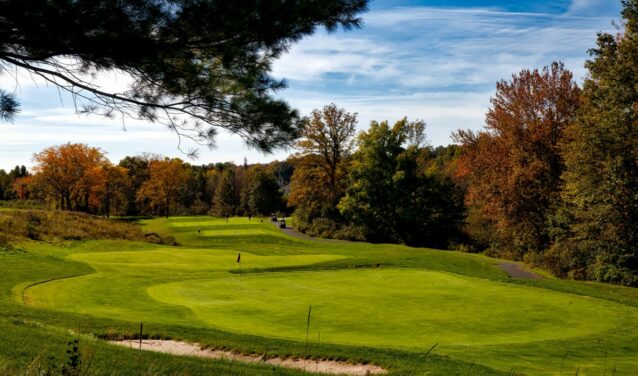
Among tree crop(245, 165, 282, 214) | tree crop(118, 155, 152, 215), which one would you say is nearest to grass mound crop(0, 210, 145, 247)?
tree crop(118, 155, 152, 215)

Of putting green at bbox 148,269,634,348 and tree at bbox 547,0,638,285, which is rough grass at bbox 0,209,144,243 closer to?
putting green at bbox 148,269,634,348

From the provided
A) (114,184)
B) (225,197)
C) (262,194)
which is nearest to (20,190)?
(114,184)

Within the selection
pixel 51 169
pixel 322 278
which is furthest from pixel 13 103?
pixel 51 169

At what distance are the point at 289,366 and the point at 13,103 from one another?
6198mm

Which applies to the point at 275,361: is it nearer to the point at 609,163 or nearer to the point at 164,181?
the point at 609,163

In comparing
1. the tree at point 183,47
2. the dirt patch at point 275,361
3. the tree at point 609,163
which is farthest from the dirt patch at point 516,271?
the tree at point 183,47

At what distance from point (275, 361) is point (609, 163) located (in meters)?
19.9

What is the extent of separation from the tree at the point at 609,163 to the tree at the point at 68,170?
177 ft

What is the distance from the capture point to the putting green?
11.8 metres

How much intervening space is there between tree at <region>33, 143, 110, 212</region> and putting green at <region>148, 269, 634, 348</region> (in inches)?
1896

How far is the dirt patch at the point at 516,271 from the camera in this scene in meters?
23.9

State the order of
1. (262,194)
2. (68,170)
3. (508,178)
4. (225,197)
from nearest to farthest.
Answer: (508,178) < (68,170) < (262,194) < (225,197)

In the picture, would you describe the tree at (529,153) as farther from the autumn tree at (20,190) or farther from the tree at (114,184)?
the autumn tree at (20,190)

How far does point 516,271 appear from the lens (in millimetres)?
25281
